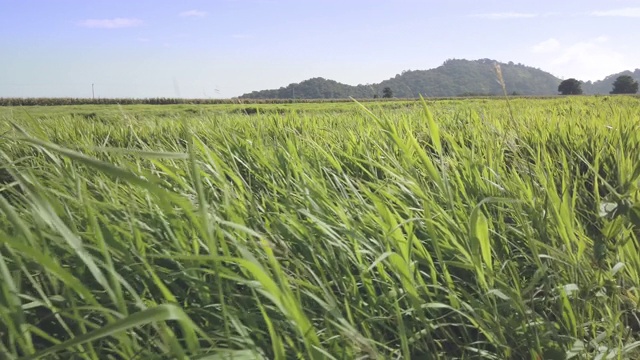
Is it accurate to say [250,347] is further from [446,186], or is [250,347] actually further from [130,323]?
[446,186]

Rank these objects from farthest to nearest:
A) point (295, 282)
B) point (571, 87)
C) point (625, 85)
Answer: point (625, 85), point (571, 87), point (295, 282)

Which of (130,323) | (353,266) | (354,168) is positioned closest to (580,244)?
(353,266)

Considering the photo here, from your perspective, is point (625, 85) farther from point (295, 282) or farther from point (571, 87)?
point (295, 282)

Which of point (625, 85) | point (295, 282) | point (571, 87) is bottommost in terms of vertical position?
point (295, 282)

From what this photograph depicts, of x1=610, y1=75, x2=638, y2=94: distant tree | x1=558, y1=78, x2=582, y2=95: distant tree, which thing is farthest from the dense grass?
x1=610, y1=75, x2=638, y2=94: distant tree

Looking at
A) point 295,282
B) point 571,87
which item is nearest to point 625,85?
point 571,87

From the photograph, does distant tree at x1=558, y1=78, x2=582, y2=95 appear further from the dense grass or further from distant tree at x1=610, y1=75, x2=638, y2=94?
the dense grass

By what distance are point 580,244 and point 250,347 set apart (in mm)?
780

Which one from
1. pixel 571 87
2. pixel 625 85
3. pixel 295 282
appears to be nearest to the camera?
pixel 295 282

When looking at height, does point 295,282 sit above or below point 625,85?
below

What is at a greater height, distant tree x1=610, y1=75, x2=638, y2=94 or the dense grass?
distant tree x1=610, y1=75, x2=638, y2=94

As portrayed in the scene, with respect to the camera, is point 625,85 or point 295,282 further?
point 625,85

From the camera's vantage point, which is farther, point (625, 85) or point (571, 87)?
point (625, 85)

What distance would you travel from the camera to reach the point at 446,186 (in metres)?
1.24
